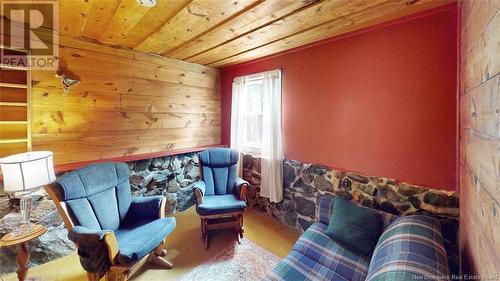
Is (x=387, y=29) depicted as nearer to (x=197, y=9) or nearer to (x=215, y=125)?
(x=197, y=9)

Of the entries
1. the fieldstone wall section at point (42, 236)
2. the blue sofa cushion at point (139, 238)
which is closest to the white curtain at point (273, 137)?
the blue sofa cushion at point (139, 238)

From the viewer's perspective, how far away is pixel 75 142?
230 cm

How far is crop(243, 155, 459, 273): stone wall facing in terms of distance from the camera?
161cm

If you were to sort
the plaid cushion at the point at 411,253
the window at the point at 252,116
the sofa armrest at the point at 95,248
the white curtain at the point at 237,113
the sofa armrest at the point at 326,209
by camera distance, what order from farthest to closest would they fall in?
the white curtain at the point at 237,113
the window at the point at 252,116
the sofa armrest at the point at 326,209
the sofa armrest at the point at 95,248
the plaid cushion at the point at 411,253

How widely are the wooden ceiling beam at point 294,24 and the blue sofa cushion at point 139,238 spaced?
2.11 meters

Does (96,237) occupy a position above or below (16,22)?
below

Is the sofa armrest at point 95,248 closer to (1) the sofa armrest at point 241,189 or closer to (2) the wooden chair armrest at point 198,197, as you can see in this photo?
(2) the wooden chair armrest at point 198,197

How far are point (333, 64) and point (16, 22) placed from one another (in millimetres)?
3099

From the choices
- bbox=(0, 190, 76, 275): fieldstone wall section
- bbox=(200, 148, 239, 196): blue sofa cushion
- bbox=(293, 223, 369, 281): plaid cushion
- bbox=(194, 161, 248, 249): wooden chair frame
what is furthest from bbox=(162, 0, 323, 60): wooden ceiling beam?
bbox=(0, 190, 76, 275): fieldstone wall section

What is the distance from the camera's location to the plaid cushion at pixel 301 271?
4.56 feet

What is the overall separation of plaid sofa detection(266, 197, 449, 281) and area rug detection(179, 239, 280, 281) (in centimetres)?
49

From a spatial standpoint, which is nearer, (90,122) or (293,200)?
(90,122)

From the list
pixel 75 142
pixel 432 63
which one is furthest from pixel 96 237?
pixel 432 63

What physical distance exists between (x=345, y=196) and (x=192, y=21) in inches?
91.2
